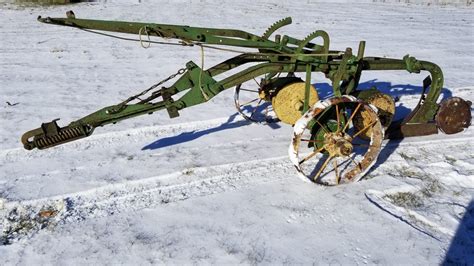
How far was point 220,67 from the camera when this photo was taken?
4.12 metres

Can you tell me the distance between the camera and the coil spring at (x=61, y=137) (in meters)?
3.58

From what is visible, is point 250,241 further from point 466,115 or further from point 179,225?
point 466,115

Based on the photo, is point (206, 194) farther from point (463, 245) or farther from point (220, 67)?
point (463, 245)

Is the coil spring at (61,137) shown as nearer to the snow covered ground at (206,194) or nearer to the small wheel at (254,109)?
the snow covered ground at (206,194)

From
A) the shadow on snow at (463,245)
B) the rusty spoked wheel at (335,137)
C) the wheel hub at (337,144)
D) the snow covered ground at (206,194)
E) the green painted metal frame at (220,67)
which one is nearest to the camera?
the shadow on snow at (463,245)

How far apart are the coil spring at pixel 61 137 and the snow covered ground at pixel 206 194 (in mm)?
616

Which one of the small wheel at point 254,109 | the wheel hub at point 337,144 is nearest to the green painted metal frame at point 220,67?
the wheel hub at point 337,144

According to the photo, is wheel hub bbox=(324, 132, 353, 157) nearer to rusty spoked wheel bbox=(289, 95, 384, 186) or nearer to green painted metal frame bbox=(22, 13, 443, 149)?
→ rusty spoked wheel bbox=(289, 95, 384, 186)

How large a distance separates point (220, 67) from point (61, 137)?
1733 millimetres

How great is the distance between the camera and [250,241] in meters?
3.31

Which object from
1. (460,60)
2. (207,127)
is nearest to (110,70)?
(207,127)

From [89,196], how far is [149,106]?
1.13 meters

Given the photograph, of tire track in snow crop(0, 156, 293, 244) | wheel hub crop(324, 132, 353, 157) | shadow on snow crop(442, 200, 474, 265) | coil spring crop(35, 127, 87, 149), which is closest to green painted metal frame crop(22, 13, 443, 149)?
coil spring crop(35, 127, 87, 149)

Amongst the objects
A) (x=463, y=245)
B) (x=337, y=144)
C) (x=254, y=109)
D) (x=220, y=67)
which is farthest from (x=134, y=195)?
(x=463, y=245)
